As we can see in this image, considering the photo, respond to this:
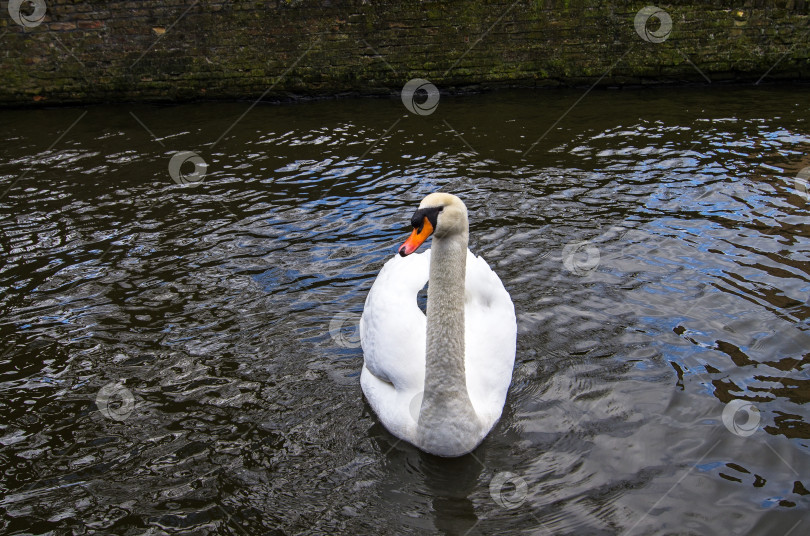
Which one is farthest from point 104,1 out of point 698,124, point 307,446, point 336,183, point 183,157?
point 307,446

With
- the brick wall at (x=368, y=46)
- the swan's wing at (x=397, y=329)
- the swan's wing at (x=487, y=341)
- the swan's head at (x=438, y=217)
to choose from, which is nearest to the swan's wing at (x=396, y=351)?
the swan's wing at (x=397, y=329)

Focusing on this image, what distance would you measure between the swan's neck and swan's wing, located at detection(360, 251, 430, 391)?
31 centimetres

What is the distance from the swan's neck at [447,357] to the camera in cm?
343

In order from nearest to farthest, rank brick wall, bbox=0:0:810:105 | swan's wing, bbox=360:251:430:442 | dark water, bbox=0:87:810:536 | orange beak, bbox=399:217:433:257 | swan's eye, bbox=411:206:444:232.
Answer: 1. orange beak, bbox=399:217:433:257
2. swan's eye, bbox=411:206:444:232
3. dark water, bbox=0:87:810:536
4. swan's wing, bbox=360:251:430:442
5. brick wall, bbox=0:0:810:105

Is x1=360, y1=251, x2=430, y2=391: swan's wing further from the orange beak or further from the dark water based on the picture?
the orange beak

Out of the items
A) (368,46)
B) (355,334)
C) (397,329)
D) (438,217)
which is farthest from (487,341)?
(368,46)

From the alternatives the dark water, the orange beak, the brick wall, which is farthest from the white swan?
the brick wall

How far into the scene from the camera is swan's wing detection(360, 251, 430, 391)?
12.5 feet

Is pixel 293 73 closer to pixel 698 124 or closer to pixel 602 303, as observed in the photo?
pixel 698 124

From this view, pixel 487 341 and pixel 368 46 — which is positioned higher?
pixel 368 46

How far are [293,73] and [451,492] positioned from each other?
370 inches

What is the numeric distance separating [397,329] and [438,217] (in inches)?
35.3

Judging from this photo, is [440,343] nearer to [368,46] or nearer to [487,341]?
[487,341]

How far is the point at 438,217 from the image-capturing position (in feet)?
10.9
